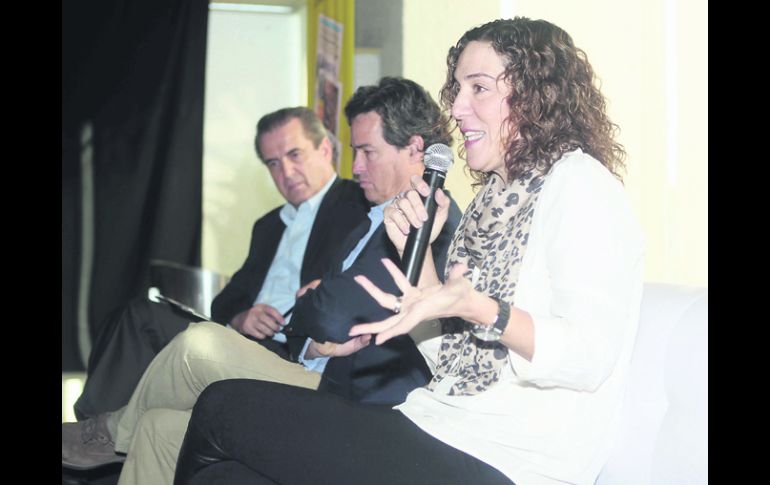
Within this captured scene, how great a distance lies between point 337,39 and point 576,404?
10.2 ft

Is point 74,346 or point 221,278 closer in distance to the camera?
point 221,278

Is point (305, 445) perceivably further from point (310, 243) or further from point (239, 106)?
point (239, 106)

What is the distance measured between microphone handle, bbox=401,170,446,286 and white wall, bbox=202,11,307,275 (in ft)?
14.5

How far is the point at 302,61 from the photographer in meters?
6.08

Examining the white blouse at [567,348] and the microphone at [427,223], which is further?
the microphone at [427,223]

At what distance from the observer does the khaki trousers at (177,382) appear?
2.16 metres

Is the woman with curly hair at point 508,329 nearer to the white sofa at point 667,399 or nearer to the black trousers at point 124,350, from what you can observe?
the white sofa at point 667,399

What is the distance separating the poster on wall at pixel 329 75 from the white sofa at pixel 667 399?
266 centimetres

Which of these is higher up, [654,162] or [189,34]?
[189,34]

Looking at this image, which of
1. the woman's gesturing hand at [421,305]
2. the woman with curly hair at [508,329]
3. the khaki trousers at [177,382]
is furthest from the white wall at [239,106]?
the woman's gesturing hand at [421,305]

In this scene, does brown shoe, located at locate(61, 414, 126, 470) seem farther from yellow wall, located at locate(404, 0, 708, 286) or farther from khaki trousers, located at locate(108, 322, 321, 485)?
yellow wall, located at locate(404, 0, 708, 286)

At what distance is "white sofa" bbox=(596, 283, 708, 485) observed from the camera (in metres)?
1.54
